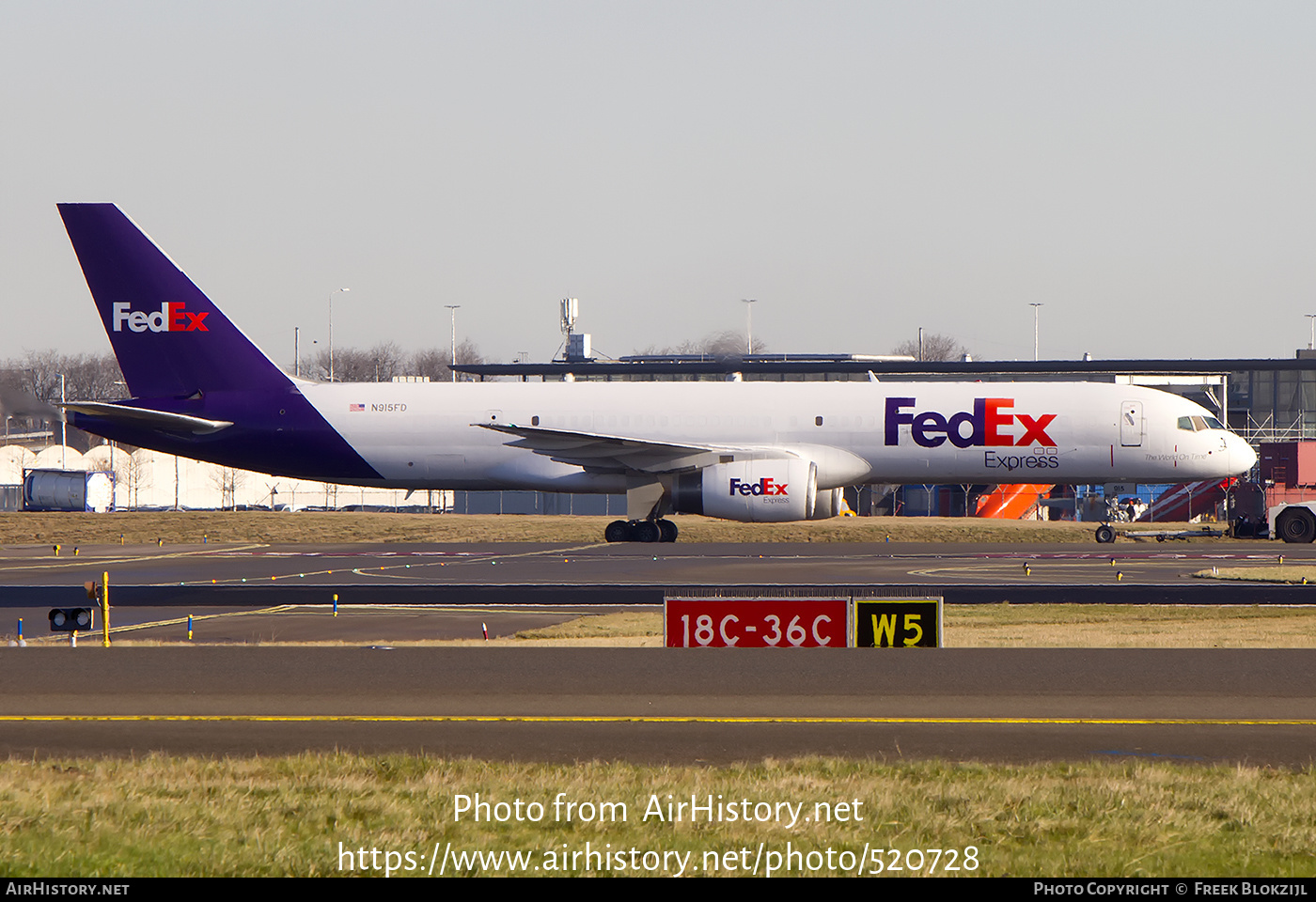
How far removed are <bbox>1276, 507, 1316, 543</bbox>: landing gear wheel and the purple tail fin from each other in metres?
34.6

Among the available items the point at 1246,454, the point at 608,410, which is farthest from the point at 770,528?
the point at 1246,454

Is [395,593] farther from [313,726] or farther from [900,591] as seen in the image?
[313,726]

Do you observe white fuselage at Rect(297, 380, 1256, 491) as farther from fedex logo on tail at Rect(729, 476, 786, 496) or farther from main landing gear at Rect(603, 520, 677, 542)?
fedex logo on tail at Rect(729, 476, 786, 496)

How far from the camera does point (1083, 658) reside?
1659 centimetres

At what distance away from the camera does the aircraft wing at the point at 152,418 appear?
142 feet

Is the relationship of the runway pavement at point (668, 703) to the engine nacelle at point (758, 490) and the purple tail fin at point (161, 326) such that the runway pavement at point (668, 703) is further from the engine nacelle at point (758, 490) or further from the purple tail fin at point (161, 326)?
the purple tail fin at point (161, 326)

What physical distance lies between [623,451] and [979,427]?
11.7 meters

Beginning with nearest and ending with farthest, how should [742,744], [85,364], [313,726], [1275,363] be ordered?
1. [742,744]
2. [313,726]
3. [1275,363]
4. [85,364]

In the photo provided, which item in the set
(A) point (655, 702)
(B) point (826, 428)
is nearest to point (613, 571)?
(B) point (826, 428)

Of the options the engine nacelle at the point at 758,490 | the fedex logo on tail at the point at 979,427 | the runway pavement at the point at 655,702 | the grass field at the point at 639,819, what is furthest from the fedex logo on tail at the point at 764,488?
the grass field at the point at 639,819

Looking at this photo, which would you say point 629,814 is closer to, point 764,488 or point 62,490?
point 764,488

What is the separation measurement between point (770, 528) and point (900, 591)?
26863mm

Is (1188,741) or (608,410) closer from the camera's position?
(1188,741)

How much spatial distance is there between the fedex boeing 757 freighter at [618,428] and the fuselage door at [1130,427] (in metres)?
0.06
